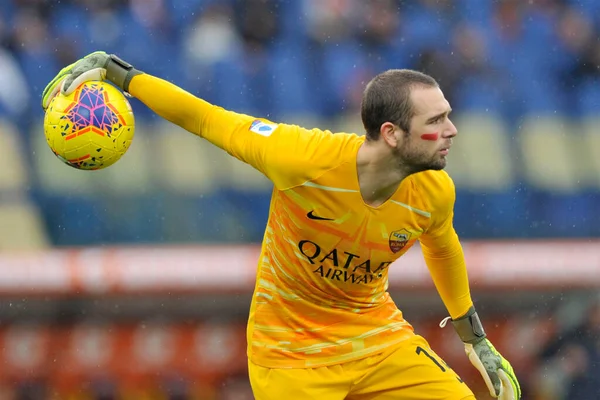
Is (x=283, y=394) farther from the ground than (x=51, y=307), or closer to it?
farther from the ground

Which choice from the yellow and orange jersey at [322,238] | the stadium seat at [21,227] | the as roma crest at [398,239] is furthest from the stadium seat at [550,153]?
the as roma crest at [398,239]

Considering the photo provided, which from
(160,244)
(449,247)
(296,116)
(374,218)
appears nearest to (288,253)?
(374,218)

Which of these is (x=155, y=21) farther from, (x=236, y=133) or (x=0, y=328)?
(x=236, y=133)

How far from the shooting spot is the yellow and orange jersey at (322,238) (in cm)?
424

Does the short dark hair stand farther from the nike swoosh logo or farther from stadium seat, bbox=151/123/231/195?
Result: stadium seat, bbox=151/123/231/195

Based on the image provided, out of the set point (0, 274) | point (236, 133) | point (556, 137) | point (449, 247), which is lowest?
point (0, 274)

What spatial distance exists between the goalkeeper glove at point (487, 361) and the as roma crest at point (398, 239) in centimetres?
59

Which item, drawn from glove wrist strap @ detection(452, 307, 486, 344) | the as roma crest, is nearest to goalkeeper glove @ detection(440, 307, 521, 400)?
glove wrist strap @ detection(452, 307, 486, 344)

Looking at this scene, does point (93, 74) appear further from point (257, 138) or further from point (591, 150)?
point (591, 150)

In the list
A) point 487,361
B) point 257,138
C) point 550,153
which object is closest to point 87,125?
point 257,138

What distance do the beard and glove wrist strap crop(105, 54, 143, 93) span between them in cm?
118

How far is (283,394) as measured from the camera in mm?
4430

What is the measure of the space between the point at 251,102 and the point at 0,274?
2560mm

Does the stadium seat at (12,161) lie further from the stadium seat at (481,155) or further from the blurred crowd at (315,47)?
the stadium seat at (481,155)
